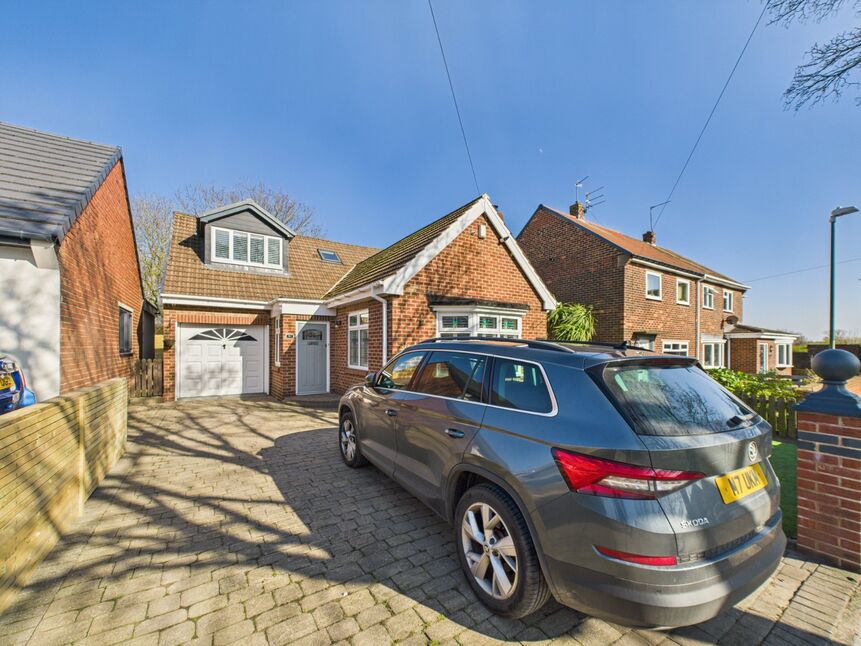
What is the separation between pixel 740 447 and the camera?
2.02 m

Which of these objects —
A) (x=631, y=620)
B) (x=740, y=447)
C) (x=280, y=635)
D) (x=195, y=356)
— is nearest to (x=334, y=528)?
(x=280, y=635)

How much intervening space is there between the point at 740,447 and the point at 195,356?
1233 centimetres

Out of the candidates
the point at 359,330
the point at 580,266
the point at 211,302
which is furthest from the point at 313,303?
the point at 580,266

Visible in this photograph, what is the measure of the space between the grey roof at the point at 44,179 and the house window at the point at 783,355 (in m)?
30.0

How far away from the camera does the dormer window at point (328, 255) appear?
1495cm

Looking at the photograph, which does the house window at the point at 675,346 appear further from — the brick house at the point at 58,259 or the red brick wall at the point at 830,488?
the brick house at the point at 58,259

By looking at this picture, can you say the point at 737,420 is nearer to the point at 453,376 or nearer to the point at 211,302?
the point at 453,376

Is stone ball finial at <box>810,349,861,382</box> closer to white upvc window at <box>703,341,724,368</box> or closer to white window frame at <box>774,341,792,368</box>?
white upvc window at <box>703,341,724,368</box>

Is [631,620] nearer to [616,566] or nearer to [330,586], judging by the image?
[616,566]

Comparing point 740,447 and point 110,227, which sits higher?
point 110,227

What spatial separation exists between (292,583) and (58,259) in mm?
→ 6153

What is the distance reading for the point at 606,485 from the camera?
5.92ft

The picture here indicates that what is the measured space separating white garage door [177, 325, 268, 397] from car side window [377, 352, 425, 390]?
886 centimetres

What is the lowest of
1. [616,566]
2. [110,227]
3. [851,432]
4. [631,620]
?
[631,620]
